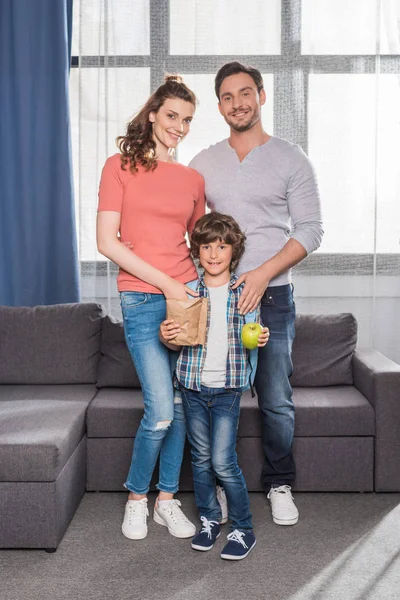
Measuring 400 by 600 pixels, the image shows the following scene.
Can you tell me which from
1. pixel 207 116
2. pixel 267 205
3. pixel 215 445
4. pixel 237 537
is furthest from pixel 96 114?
pixel 237 537

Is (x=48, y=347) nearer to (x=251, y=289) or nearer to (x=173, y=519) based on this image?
(x=173, y=519)

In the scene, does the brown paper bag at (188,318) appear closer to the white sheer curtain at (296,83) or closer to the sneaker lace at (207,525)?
the sneaker lace at (207,525)

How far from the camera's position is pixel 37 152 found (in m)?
3.80

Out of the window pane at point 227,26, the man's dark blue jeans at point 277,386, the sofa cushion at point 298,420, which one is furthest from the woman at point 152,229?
the window pane at point 227,26

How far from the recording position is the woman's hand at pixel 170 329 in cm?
233

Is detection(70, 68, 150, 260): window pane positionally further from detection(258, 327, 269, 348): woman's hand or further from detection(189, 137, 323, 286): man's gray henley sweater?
detection(258, 327, 269, 348): woman's hand

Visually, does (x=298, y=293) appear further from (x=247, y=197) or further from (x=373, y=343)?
(x=247, y=197)

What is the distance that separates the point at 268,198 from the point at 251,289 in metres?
0.34

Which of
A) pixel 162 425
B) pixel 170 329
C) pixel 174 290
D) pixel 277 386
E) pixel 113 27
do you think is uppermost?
pixel 113 27

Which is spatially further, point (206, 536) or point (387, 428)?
point (387, 428)

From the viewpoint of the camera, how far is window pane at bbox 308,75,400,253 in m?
3.78

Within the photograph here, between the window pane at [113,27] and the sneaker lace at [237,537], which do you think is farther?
the window pane at [113,27]

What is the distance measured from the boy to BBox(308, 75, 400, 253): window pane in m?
1.51

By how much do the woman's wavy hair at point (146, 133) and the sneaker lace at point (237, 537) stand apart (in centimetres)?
122
